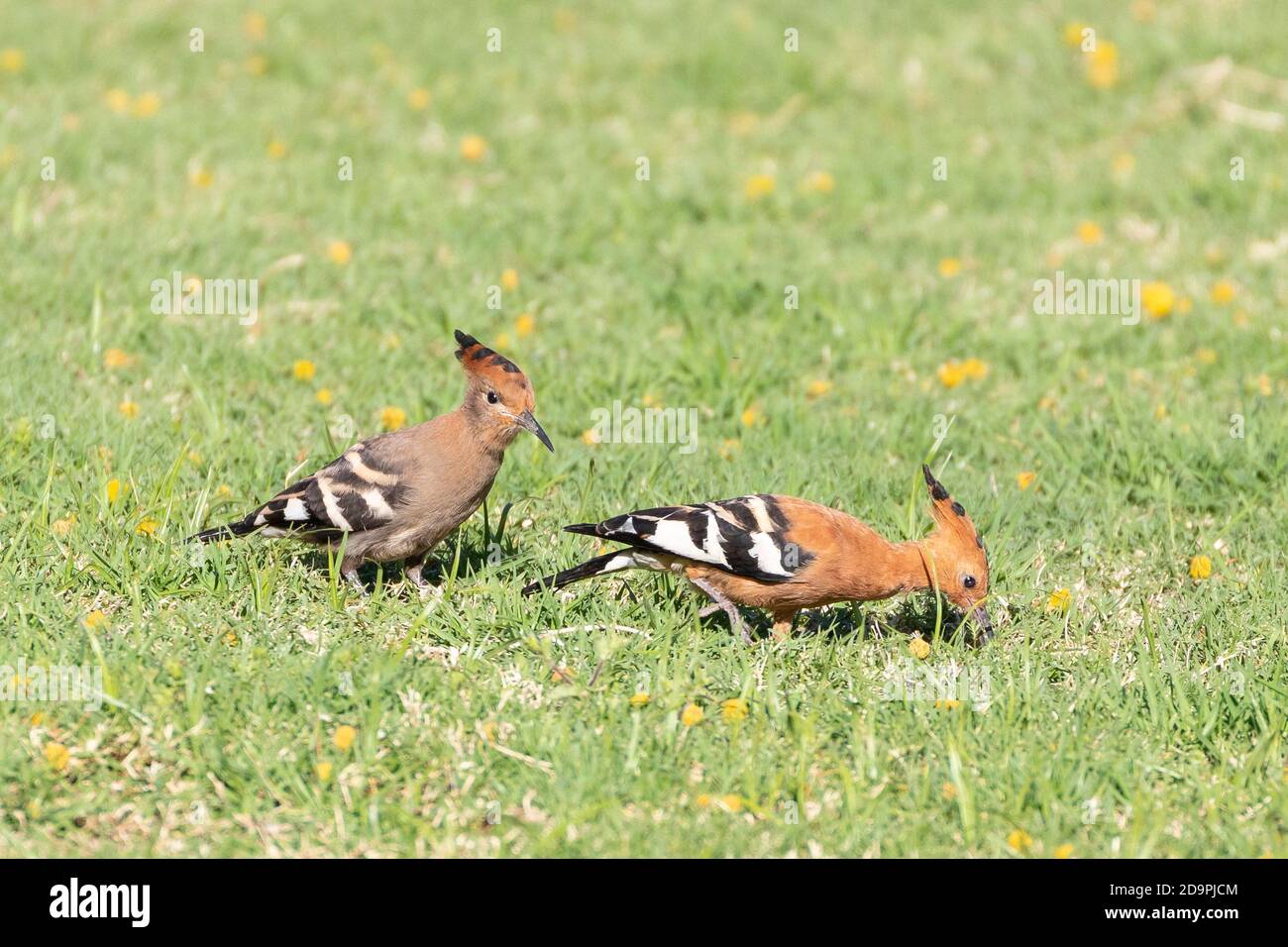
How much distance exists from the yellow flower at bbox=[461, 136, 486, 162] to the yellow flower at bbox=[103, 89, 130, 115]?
86.3 inches

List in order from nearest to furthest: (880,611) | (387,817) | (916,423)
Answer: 1. (387,817)
2. (880,611)
3. (916,423)

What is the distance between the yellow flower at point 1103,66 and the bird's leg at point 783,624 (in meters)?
6.82

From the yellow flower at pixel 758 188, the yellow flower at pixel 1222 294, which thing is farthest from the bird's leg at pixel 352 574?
the yellow flower at pixel 1222 294

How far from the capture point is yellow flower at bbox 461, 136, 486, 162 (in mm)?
9930

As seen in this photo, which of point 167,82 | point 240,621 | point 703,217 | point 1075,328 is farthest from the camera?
point 167,82

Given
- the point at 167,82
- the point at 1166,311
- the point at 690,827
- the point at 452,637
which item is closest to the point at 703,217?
the point at 1166,311

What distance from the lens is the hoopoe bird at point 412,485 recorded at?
552 centimetres

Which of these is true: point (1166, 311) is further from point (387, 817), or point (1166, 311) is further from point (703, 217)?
point (387, 817)

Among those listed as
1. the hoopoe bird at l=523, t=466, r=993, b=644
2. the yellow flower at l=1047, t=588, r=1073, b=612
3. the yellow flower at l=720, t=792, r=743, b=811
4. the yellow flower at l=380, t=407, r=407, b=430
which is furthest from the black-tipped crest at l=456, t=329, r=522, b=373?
the yellow flower at l=1047, t=588, r=1073, b=612

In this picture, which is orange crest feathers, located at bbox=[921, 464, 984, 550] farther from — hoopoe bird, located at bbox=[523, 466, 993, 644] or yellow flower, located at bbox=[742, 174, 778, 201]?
yellow flower, located at bbox=[742, 174, 778, 201]

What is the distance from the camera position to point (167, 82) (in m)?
10.6

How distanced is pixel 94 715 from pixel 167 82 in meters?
7.02

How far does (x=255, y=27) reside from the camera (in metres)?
11.4

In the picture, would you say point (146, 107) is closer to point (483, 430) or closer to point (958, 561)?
point (483, 430)
